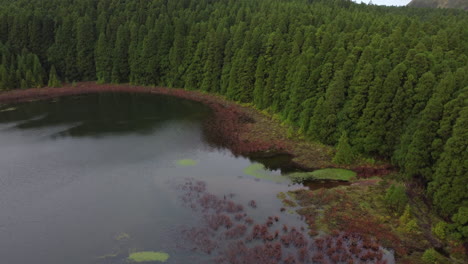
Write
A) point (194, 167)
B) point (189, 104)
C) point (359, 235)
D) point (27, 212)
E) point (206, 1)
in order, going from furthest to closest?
point (206, 1)
point (189, 104)
point (194, 167)
point (27, 212)
point (359, 235)

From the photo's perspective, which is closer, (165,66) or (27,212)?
(27,212)

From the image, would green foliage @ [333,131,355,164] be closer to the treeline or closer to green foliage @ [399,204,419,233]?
the treeline

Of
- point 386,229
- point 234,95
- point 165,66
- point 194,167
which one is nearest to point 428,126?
point 386,229

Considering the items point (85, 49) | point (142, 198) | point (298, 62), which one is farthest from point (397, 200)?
point (85, 49)

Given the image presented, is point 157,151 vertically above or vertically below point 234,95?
below

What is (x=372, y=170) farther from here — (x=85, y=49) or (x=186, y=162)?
(x=85, y=49)

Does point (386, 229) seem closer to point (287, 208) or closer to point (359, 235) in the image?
point (359, 235)
